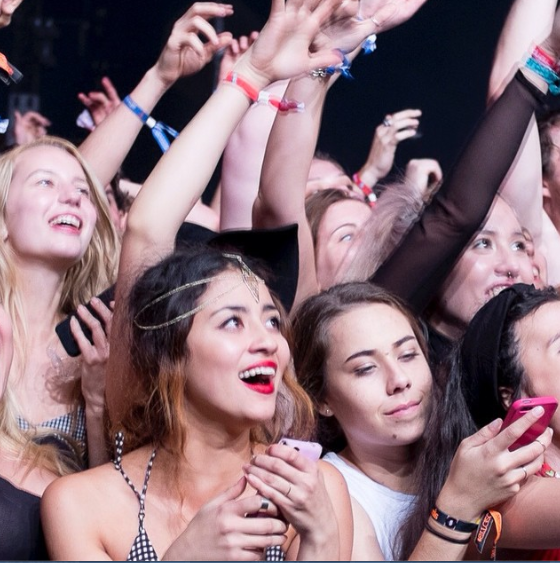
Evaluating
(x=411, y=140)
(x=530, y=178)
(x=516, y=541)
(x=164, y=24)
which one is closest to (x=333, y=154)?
(x=411, y=140)

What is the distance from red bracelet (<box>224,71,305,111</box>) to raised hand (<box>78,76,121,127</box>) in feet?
2.73

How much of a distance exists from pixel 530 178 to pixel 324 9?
75 centimetres

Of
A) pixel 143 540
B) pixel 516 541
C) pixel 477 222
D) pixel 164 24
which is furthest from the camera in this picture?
pixel 164 24

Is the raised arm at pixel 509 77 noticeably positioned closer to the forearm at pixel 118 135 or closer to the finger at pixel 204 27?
the finger at pixel 204 27

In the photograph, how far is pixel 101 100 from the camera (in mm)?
3424

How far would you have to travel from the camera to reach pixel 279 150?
2309 mm

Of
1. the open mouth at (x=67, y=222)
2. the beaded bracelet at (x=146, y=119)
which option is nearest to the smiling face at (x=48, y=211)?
the open mouth at (x=67, y=222)

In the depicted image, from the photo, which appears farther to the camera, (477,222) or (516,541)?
(477,222)

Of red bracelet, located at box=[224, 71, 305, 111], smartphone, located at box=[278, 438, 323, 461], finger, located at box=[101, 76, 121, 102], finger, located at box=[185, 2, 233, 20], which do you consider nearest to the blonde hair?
red bracelet, located at box=[224, 71, 305, 111]

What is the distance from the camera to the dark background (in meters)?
3.41

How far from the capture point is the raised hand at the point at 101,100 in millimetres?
3416

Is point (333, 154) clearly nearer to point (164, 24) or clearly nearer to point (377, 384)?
point (164, 24)

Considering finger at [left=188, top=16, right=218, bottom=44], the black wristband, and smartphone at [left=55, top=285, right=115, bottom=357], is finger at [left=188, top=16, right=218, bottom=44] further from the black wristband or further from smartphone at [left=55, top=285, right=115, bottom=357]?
the black wristband

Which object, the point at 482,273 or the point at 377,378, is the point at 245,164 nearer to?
the point at 482,273
